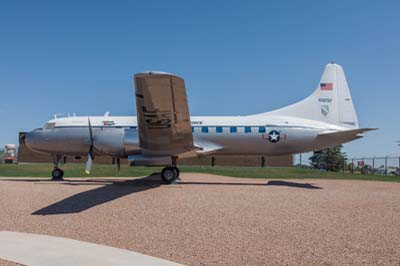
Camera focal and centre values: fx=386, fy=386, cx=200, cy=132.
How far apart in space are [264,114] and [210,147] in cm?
367

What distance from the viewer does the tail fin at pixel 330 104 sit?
21.5m

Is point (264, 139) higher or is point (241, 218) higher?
point (264, 139)

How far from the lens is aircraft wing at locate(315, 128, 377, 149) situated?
1956 cm

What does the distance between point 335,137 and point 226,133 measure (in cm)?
573

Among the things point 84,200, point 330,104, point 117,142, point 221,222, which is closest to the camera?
point 221,222

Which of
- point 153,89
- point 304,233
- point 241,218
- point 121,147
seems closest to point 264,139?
point 121,147

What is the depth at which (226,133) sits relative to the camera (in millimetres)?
20641

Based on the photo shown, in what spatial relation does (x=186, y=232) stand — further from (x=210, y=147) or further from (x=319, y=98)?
(x=319, y=98)

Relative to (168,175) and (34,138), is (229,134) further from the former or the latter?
(34,138)

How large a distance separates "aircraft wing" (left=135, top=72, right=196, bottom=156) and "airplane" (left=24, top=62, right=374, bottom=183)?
96 mm

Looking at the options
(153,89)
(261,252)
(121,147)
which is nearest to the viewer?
(261,252)

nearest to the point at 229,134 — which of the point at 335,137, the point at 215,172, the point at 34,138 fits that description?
the point at 335,137

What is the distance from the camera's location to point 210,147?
20766 mm

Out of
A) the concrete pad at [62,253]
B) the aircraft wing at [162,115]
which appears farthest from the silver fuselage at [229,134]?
the concrete pad at [62,253]
